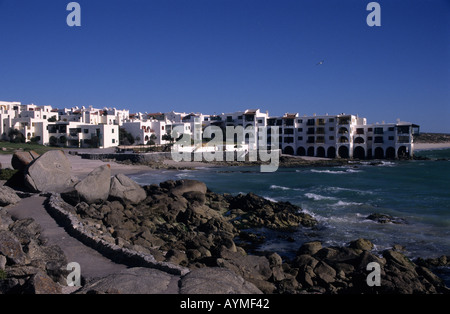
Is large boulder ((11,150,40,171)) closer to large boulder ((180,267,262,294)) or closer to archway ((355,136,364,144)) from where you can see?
large boulder ((180,267,262,294))

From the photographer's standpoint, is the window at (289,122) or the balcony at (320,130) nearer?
the balcony at (320,130)

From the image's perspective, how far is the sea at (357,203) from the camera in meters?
18.3

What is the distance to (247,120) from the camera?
81.1 meters

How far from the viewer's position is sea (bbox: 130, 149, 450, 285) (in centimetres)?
1833

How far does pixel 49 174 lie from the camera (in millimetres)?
21000

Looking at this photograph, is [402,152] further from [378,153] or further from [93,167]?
[93,167]

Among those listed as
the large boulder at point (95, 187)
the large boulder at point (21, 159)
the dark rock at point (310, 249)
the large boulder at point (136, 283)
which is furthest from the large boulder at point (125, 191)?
the large boulder at point (136, 283)

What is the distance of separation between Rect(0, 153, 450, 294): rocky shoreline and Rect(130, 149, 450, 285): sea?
107cm

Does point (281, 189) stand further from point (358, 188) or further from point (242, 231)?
point (242, 231)

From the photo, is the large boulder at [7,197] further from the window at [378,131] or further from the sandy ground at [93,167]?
the window at [378,131]

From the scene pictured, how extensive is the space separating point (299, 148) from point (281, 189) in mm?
44360

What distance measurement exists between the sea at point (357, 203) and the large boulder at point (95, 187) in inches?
359
